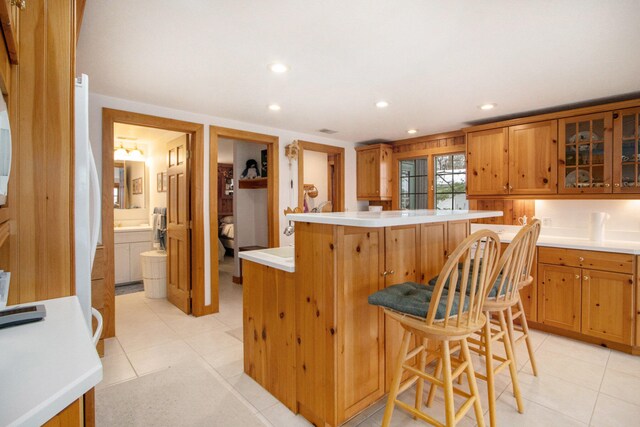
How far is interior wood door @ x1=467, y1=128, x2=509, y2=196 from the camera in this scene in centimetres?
379

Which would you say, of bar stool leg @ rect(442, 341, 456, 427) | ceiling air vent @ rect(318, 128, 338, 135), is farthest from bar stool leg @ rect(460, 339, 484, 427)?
ceiling air vent @ rect(318, 128, 338, 135)

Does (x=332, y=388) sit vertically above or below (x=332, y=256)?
below

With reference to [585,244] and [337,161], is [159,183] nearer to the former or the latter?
[337,161]

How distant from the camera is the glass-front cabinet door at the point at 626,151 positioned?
9.86ft

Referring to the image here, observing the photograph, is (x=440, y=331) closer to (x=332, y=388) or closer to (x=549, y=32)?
(x=332, y=388)

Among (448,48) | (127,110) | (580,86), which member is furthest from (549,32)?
(127,110)

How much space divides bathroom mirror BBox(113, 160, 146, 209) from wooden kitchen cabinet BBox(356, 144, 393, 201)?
373 cm

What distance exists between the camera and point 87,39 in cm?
202

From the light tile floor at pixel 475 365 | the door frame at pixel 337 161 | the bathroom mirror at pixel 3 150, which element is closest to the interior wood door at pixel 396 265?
the light tile floor at pixel 475 365

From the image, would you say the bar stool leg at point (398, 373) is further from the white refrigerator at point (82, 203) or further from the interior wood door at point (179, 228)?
the interior wood door at point (179, 228)

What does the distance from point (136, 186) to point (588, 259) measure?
20.6ft

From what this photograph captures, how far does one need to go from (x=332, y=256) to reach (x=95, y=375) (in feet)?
3.74

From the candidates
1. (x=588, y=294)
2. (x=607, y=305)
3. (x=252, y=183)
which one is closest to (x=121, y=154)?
(x=252, y=183)

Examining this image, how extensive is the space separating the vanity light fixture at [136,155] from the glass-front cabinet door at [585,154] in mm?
5975
